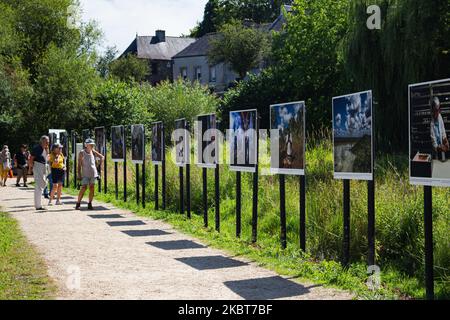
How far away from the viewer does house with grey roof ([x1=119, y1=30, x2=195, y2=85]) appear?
87750mm

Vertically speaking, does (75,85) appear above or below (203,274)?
above

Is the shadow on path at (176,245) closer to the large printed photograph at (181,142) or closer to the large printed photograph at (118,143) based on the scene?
the large printed photograph at (181,142)

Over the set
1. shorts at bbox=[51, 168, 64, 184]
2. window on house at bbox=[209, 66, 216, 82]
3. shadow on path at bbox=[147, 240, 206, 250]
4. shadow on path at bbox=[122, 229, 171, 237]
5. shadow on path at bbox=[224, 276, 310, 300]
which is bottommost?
shadow on path at bbox=[224, 276, 310, 300]

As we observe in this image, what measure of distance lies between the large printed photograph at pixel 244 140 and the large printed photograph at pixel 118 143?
813 centimetres

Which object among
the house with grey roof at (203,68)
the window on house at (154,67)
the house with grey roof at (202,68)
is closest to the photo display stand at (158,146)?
the house with grey roof at (203,68)

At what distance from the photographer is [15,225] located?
1333 cm

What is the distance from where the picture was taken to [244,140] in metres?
11.6

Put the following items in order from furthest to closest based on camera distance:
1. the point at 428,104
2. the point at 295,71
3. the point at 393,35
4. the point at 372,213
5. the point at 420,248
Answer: the point at 295,71, the point at 393,35, the point at 420,248, the point at 372,213, the point at 428,104

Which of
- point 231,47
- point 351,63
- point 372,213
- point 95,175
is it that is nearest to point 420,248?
point 372,213

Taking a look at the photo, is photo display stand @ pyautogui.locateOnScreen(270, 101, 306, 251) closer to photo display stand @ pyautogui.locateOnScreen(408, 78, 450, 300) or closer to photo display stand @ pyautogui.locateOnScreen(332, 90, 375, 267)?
photo display stand @ pyautogui.locateOnScreen(332, 90, 375, 267)

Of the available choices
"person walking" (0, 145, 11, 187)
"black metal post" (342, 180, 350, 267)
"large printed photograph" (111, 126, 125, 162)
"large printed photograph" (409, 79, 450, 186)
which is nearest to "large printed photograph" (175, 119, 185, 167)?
"large printed photograph" (111, 126, 125, 162)

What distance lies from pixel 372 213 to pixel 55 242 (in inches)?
227

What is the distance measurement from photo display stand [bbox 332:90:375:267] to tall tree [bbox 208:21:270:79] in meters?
55.8

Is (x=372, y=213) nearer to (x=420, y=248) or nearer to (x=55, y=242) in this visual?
(x=420, y=248)
